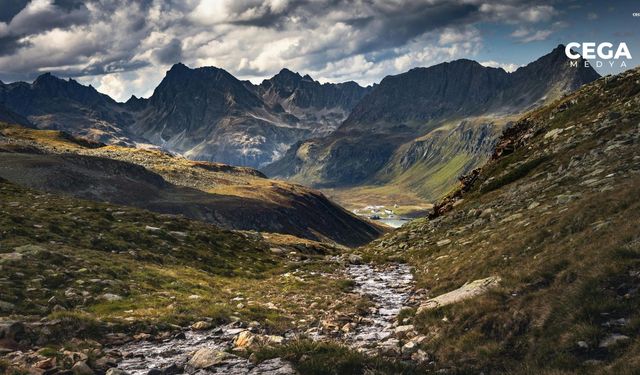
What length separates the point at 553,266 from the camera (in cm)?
1703

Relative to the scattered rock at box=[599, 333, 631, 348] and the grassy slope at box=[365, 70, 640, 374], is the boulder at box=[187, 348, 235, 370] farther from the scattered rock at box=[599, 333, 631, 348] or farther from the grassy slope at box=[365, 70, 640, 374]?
the scattered rock at box=[599, 333, 631, 348]

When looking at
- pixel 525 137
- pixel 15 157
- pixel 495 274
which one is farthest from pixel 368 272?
pixel 15 157

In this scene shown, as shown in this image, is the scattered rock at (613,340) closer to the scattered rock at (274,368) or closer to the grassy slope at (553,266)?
the grassy slope at (553,266)

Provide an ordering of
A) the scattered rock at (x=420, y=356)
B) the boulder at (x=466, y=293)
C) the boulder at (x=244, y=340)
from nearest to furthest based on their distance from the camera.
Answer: the scattered rock at (x=420, y=356) → the boulder at (x=244, y=340) → the boulder at (x=466, y=293)

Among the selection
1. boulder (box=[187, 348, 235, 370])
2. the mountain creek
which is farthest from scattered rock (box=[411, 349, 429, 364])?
boulder (box=[187, 348, 235, 370])

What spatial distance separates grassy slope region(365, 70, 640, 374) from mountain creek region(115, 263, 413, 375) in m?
2.19

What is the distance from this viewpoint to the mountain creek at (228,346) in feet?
47.6

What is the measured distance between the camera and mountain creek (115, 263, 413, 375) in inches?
571

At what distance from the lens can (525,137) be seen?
211 ft

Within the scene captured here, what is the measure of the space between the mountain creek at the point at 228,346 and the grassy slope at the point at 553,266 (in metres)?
2.19

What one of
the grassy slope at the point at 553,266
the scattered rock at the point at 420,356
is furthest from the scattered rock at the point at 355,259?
the scattered rock at the point at 420,356

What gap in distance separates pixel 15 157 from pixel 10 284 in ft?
364

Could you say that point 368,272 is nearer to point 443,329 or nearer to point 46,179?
point 443,329

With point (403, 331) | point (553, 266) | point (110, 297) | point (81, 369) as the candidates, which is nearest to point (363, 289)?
point (403, 331)
